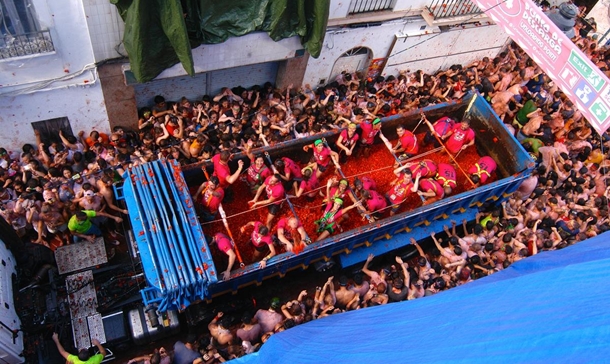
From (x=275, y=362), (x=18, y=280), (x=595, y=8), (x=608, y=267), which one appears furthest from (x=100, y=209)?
(x=595, y=8)

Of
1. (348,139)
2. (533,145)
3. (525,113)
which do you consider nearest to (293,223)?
(348,139)

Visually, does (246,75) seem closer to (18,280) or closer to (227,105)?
(227,105)

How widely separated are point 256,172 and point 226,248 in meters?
1.82

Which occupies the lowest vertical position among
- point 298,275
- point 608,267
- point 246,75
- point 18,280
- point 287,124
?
point 608,267

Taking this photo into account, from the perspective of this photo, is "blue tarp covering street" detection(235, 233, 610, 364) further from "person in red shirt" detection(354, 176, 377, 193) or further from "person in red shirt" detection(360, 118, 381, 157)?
A: "person in red shirt" detection(360, 118, 381, 157)

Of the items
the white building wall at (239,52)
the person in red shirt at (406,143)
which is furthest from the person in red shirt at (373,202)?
the white building wall at (239,52)

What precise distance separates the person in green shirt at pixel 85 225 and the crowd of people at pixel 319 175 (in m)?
0.03

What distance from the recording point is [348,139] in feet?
34.1

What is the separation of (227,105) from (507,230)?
7003mm

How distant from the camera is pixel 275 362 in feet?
22.6

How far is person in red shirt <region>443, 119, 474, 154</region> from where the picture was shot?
10938 mm

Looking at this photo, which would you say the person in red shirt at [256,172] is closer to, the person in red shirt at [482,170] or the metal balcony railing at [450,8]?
the person in red shirt at [482,170]

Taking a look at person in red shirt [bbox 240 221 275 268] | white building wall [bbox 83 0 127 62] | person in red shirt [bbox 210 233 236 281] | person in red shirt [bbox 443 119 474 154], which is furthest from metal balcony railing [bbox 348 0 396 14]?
person in red shirt [bbox 210 233 236 281]

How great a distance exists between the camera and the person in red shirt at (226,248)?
788 cm
